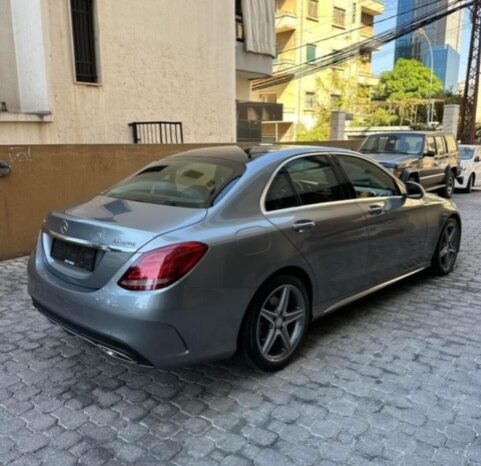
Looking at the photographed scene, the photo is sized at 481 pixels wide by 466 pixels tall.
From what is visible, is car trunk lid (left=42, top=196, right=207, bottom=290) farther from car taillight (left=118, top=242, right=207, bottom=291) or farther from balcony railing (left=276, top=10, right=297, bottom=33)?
balcony railing (left=276, top=10, right=297, bottom=33)

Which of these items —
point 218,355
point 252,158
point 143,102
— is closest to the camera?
point 218,355

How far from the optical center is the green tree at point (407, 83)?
146ft

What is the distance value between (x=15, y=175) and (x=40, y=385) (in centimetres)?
370

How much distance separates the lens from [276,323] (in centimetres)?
336

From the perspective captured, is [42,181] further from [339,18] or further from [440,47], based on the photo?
[440,47]

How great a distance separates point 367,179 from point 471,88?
89.8 feet

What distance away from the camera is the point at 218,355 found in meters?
2.95

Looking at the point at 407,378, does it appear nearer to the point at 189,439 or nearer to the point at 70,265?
the point at 189,439

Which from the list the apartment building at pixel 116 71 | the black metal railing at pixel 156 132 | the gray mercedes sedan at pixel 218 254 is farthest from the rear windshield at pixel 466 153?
the gray mercedes sedan at pixel 218 254

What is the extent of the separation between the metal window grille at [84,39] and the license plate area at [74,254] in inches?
285

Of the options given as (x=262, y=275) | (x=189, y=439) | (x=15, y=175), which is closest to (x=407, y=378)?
(x=262, y=275)

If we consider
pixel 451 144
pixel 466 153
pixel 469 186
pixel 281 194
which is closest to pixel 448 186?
pixel 451 144

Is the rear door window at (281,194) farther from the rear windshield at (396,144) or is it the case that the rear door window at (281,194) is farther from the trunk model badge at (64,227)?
the rear windshield at (396,144)

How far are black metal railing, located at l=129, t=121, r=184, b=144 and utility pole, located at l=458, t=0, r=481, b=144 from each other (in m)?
20.7
